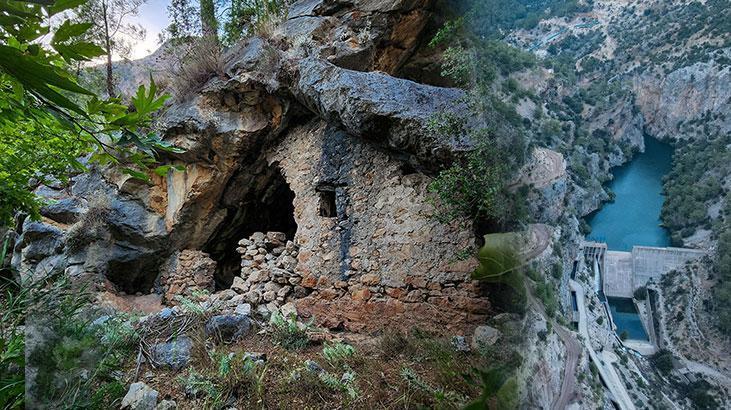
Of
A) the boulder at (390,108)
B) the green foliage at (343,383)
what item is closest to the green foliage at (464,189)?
the boulder at (390,108)

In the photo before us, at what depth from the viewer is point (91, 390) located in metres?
2.44

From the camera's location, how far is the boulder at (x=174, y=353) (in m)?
3.23

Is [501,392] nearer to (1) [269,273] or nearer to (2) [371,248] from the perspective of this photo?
(2) [371,248]

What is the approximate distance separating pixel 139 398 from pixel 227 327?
1.11 meters

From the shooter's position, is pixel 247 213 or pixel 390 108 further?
pixel 247 213

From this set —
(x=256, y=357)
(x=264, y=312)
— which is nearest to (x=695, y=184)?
(x=256, y=357)

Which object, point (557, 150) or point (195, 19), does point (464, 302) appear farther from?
point (195, 19)

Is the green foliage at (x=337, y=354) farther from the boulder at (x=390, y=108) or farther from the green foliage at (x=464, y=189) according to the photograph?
the boulder at (x=390, y=108)

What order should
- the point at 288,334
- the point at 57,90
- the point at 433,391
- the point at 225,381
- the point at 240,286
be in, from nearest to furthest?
1. the point at 57,90
2. the point at 433,391
3. the point at 225,381
4. the point at 288,334
5. the point at 240,286

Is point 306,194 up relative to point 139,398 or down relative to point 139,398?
up

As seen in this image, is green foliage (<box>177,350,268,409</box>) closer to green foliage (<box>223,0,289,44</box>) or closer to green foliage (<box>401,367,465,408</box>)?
green foliage (<box>401,367,465,408</box>)

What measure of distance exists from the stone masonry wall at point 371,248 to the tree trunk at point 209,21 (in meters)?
2.13

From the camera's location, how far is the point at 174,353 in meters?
3.32

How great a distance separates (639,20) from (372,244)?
391cm
